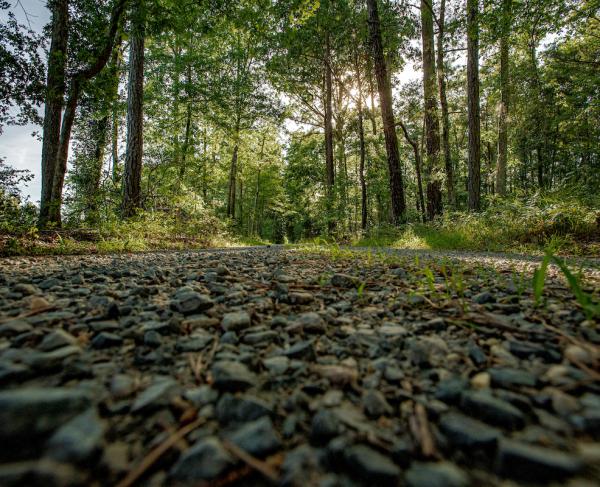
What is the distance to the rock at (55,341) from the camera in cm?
103

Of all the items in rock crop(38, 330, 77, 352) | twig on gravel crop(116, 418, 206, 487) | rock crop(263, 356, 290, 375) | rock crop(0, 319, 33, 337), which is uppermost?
rock crop(0, 319, 33, 337)

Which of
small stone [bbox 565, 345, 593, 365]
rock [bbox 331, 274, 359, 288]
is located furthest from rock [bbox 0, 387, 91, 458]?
rock [bbox 331, 274, 359, 288]

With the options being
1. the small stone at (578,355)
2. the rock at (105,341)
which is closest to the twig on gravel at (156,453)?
the rock at (105,341)

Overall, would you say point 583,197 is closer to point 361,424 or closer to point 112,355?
point 361,424

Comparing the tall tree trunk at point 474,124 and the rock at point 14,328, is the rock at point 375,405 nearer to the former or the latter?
the rock at point 14,328

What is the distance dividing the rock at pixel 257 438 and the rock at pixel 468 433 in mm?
396

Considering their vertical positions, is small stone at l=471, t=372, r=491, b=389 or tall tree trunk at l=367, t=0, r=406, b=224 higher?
tall tree trunk at l=367, t=0, r=406, b=224

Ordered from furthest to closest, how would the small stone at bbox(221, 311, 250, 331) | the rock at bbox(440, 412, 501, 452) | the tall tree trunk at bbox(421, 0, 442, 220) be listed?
the tall tree trunk at bbox(421, 0, 442, 220), the small stone at bbox(221, 311, 250, 331), the rock at bbox(440, 412, 501, 452)

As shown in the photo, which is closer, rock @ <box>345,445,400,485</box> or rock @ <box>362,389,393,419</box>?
rock @ <box>345,445,400,485</box>

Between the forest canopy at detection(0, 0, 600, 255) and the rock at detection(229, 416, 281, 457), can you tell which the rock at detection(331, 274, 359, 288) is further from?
the forest canopy at detection(0, 0, 600, 255)

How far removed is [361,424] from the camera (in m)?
0.74

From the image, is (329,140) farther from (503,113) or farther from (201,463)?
(201,463)

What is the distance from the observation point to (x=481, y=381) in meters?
0.89

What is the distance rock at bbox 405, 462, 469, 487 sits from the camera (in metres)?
0.56
